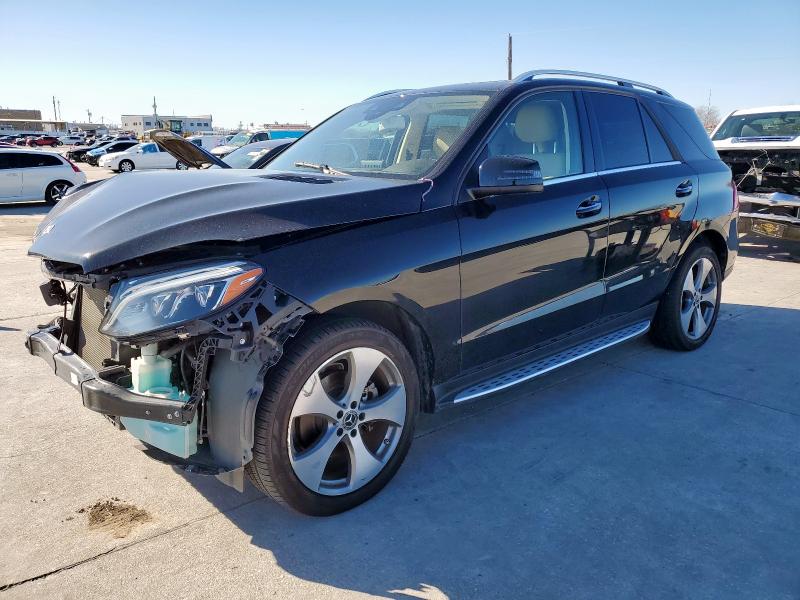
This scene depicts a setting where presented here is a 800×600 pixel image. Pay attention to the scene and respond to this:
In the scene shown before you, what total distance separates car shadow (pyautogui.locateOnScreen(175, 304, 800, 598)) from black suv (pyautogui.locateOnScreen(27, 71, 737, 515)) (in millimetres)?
258

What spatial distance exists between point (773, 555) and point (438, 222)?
1.93m

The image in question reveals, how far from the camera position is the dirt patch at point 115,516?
276 cm

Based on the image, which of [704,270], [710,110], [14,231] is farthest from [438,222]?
[710,110]

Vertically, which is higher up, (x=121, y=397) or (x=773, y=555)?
(x=121, y=397)

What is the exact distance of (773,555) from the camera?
2609 mm

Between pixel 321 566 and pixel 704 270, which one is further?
pixel 704 270

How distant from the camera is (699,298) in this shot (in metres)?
5.00

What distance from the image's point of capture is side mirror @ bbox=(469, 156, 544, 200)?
9.94 feet

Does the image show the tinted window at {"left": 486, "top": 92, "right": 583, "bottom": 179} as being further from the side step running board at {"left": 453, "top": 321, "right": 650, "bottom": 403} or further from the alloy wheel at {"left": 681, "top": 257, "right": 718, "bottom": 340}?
the alloy wheel at {"left": 681, "top": 257, "right": 718, "bottom": 340}

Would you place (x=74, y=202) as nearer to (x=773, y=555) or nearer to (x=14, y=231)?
(x=773, y=555)

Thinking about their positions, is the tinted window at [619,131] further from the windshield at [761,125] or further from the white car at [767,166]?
the windshield at [761,125]

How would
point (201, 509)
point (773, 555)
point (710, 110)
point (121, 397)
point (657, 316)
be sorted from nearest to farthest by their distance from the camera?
1. point (121, 397)
2. point (773, 555)
3. point (201, 509)
4. point (657, 316)
5. point (710, 110)

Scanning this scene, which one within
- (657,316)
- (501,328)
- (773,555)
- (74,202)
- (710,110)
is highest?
(710,110)

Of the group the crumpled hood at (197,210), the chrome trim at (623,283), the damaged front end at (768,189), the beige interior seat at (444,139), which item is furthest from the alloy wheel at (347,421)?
the damaged front end at (768,189)
